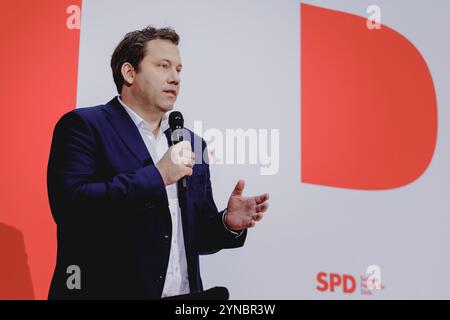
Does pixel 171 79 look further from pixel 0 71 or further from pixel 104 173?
pixel 0 71

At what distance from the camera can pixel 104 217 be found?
2248 millimetres

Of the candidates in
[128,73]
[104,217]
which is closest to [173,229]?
[104,217]

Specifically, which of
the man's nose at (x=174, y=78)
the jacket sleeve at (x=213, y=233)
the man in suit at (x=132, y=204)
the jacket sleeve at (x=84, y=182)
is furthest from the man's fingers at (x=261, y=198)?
the man's nose at (x=174, y=78)

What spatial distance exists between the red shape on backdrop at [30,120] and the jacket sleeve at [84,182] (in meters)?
0.19

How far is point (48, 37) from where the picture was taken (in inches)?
100

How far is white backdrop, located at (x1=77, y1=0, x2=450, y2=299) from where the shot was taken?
252 centimetres

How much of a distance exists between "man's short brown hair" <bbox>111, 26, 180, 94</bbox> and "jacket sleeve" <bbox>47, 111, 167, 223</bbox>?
0.32 meters

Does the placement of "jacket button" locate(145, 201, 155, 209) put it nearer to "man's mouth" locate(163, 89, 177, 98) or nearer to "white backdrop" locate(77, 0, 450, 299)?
"white backdrop" locate(77, 0, 450, 299)

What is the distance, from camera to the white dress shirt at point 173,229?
2258mm

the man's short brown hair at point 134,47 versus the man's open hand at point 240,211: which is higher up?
the man's short brown hair at point 134,47

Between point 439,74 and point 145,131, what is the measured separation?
5.13 feet

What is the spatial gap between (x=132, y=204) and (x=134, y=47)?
766mm

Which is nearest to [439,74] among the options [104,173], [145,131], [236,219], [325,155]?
[325,155]

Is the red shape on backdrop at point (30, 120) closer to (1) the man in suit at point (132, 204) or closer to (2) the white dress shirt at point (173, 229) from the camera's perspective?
(1) the man in suit at point (132, 204)
